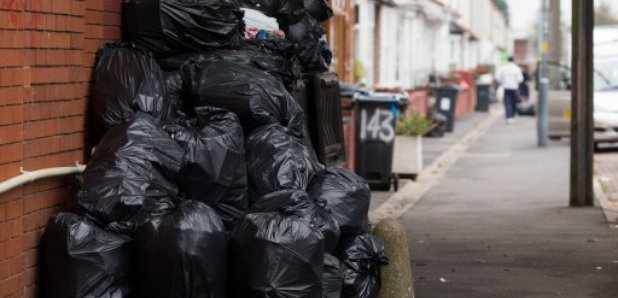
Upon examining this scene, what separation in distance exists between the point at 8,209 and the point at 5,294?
390 millimetres

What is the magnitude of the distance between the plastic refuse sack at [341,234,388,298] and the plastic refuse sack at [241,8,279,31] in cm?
231

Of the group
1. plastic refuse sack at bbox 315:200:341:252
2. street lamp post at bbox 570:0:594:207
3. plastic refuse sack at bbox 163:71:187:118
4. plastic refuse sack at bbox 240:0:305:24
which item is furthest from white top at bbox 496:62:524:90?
plastic refuse sack at bbox 315:200:341:252

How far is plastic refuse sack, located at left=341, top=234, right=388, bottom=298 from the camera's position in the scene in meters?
6.56

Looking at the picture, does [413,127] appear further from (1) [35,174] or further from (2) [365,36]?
(1) [35,174]

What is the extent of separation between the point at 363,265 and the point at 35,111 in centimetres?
200

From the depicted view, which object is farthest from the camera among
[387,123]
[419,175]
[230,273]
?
[419,175]

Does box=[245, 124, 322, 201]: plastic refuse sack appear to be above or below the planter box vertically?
above

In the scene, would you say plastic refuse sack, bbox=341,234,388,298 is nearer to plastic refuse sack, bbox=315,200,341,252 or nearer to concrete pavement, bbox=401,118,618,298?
plastic refuse sack, bbox=315,200,341,252

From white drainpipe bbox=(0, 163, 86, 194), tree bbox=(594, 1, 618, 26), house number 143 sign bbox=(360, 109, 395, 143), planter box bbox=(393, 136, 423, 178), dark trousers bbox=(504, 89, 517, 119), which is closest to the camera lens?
white drainpipe bbox=(0, 163, 86, 194)

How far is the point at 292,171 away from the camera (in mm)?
6707

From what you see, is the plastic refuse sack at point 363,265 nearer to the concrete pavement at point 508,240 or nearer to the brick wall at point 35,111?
the concrete pavement at point 508,240

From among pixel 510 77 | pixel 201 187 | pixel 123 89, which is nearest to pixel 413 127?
pixel 123 89

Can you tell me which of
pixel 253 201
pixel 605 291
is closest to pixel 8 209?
pixel 253 201

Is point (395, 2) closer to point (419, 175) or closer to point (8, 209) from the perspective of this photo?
point (419, 175)
